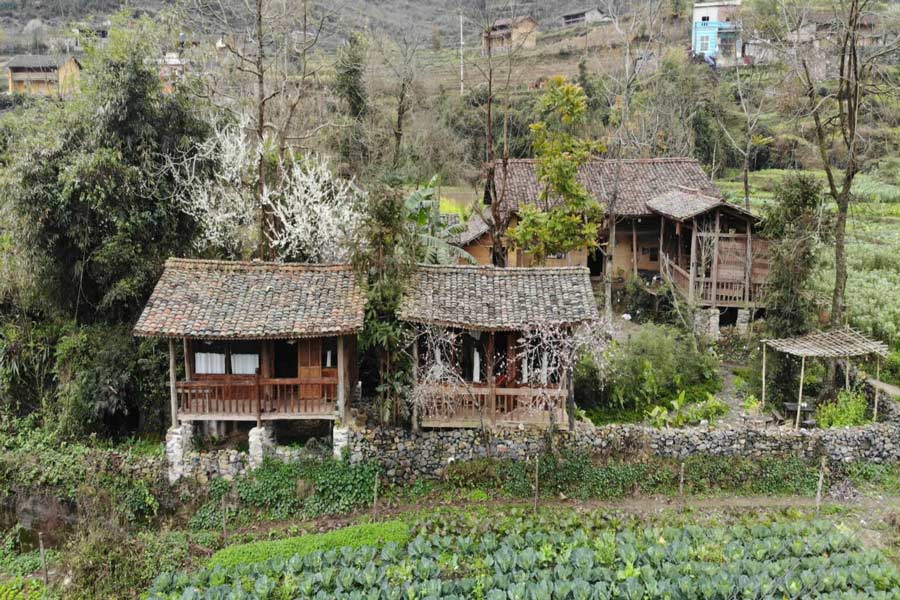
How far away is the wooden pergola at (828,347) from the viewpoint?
695 inches

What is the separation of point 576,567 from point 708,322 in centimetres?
1410

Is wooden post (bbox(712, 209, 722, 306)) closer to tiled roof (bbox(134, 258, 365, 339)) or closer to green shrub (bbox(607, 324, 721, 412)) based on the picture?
green shrub (bbox(607, 324, 721, 412))

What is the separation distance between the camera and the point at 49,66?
47.0 meters

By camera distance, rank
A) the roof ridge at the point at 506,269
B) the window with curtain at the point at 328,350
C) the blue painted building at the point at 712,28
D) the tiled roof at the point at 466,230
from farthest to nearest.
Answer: the blue painted building at the point at 712,28
the tiled roof at the point at 466,230
the roof ridge at the point at 506,269
the window with curtain at the point at 328,350

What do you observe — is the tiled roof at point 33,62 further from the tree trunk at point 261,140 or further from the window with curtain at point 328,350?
the window with curtain at point 328,350

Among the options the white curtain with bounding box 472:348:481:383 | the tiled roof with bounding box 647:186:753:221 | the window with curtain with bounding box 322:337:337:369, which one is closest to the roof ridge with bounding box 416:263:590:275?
the white curtain with bounding box 472:348:481:383

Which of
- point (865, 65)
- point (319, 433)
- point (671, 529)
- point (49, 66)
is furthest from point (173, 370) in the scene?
point (49, 66)

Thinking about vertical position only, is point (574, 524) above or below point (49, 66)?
below

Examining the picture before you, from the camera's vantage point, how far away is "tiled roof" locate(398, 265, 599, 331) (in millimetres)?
16562

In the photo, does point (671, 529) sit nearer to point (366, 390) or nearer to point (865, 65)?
point (366, 390)

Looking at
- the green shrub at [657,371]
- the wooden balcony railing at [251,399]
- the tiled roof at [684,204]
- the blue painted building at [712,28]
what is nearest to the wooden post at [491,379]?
the wooden balcony railing at [251,399]

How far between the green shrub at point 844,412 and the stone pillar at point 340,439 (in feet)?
38.3

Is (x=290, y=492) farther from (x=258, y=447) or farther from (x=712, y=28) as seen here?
(x=712, y=28)

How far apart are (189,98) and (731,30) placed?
5058 cm
